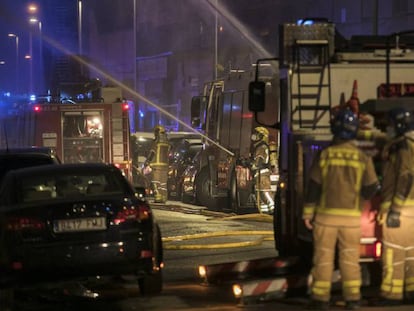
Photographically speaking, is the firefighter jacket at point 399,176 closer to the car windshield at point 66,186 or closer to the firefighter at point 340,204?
the firefighter at point 340,204

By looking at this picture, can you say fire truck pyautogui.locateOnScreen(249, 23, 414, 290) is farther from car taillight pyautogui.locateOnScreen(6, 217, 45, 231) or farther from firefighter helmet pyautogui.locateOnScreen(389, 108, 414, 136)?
car taillight pyautogui.locateOnScreen(6, 217, 45, 231)

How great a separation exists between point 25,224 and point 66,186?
3.07 ft

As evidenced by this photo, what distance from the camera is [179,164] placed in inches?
821

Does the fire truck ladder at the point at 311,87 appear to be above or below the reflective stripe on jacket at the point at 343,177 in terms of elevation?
above

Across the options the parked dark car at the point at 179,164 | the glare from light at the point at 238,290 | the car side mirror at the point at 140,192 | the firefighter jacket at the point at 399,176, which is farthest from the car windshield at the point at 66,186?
the parked dark car at the point at 179,164

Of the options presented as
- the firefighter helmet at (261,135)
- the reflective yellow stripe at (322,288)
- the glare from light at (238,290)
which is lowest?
the glare from light at (238,290)

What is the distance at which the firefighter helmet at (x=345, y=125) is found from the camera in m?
7.12

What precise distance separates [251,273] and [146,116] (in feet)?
171

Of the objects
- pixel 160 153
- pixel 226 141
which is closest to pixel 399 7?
pixel 160 153

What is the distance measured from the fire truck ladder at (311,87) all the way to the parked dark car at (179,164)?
11.7m

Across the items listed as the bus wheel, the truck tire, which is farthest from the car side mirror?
the truck tire

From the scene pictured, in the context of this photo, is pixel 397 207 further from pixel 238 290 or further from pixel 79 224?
pixel 79 224

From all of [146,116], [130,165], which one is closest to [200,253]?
[130,165]

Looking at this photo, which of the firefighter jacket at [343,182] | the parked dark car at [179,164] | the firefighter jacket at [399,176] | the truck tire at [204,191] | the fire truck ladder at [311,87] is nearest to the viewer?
the firefighter jacket at [343,182]
